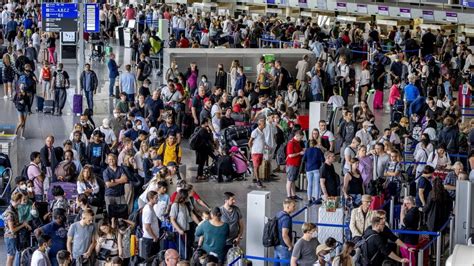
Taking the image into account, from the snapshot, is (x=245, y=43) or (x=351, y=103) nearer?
(x=351, y=103)

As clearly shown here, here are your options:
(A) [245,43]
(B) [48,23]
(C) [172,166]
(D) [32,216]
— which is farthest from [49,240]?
(A) [245,43]

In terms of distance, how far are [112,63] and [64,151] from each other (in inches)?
490

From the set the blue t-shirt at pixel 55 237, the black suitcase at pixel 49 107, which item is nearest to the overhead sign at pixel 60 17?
the black suitcase at pixel 49 107

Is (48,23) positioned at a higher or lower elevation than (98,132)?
higher

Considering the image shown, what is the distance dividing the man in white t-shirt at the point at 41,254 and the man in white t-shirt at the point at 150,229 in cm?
161

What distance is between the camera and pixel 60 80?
29.2m

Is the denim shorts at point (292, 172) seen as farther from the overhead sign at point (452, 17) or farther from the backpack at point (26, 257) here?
the overhead sign at point (452, 17)

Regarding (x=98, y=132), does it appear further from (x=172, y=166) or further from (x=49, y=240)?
(x=49, y=240)

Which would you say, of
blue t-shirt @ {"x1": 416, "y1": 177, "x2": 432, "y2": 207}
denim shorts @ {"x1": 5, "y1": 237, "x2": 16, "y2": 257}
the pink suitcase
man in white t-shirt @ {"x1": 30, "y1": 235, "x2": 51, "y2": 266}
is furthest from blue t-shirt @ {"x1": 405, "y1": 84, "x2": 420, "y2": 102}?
man in white t-shirt @ {"x1": 30, "y1": 235, "x2": 51, "y2": 266}

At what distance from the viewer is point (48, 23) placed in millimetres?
30938

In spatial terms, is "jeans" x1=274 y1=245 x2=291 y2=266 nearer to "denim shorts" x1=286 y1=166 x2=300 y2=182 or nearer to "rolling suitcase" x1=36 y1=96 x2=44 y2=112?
"denim shorts" x1=286 y1=166 x2=300 y2=182

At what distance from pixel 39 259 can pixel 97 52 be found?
1100 inches

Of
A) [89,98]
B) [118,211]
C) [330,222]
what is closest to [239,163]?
[118,211]

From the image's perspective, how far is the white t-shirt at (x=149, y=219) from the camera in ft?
54.4
